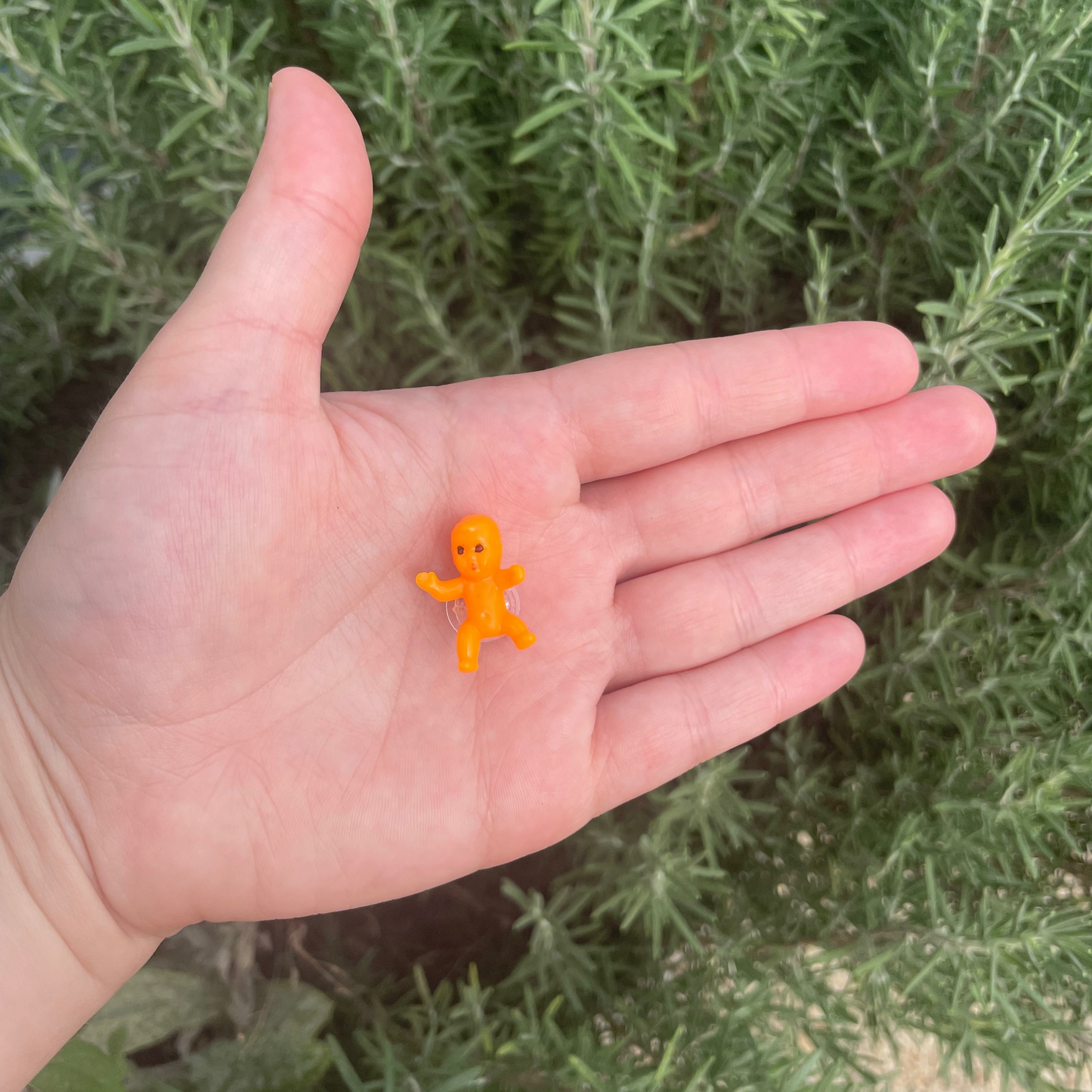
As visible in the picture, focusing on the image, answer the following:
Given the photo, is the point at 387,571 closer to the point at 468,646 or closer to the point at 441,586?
the point at 441,586

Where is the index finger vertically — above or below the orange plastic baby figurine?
above

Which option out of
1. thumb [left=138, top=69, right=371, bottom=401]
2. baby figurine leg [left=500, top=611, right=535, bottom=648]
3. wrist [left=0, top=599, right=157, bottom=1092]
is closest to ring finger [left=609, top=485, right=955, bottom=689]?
baby figurine leg [left=500, top=611, right=535, bottom=648]

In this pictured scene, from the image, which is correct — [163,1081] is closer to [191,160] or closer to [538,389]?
[538,389]

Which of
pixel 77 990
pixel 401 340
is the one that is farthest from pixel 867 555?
pixel 77 990

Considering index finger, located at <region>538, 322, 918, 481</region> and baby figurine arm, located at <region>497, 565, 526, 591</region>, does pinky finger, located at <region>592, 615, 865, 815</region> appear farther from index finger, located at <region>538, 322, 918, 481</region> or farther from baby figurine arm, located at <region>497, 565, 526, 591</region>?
index finger, located at <region>538, 322, 918, 481</region>

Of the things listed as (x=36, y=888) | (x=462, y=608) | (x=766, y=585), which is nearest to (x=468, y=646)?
(x=462, y=608)

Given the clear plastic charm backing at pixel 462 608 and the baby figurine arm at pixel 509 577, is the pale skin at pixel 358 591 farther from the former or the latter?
the baby figurine arm at pixel 509 577
